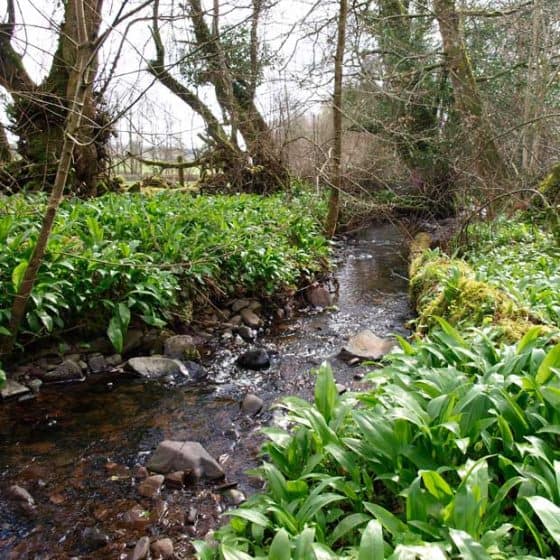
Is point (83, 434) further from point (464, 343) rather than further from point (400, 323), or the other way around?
point (400, 323)

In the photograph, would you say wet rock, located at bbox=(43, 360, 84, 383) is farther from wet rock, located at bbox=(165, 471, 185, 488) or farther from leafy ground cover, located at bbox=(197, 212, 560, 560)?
leafy ground cover, located at bbox=(197, 212, 560, 560)

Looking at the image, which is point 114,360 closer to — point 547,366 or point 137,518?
point 137,518

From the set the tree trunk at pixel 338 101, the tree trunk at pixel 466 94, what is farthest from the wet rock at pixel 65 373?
the tree trunk at pixel 466 94

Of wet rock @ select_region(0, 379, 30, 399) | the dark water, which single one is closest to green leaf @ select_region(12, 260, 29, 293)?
wet rock @ select_region(0, 379, 30, 399)

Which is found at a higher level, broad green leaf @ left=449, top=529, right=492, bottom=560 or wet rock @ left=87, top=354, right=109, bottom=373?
broad green leaf @ left=449, top=529, right=492, bottom=560

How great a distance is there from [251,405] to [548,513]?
2472 millimetres

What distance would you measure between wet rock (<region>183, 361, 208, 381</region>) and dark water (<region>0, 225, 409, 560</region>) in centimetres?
15

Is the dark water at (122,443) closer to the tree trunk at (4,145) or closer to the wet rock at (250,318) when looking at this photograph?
the wet rock at (250,318)

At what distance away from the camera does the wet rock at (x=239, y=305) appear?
5617 millimetres

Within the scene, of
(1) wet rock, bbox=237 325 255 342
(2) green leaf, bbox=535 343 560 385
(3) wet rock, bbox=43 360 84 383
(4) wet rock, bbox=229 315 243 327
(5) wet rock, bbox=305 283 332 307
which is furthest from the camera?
(5) wet rock, bbox=305 283 332 307

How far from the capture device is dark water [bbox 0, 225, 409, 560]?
232 cm

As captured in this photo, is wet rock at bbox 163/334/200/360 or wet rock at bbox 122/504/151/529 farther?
wet rock at bbox 163/334/200/360

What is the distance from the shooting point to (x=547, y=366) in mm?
1951

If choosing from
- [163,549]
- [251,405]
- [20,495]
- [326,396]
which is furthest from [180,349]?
[326,396]
